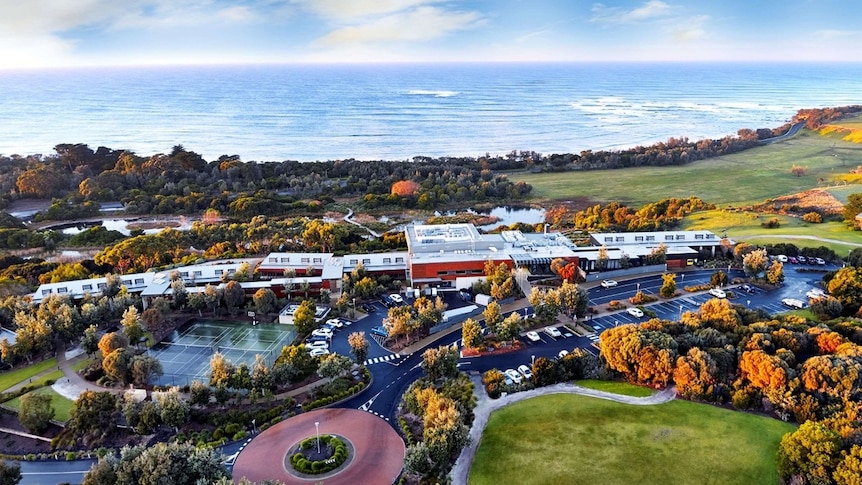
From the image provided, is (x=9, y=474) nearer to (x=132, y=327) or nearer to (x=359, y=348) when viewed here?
(x=132, y=327)

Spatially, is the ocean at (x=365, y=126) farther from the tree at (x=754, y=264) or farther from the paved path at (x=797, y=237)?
the tree at (x=754, y=264)

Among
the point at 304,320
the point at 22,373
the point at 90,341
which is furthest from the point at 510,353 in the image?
the point at 22,373

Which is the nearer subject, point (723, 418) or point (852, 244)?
point (723, 418)

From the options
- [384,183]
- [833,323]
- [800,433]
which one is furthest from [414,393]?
[384,183]

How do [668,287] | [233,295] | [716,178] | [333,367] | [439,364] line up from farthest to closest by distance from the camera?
1. [716,178]
2. [668,287]
3. [233,295]
4. [333,367]
5. [439,364]

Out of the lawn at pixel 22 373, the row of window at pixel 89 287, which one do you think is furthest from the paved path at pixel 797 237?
the lawn at pixel 22 373

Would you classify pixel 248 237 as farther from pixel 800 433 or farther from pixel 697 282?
pixel 800 433
